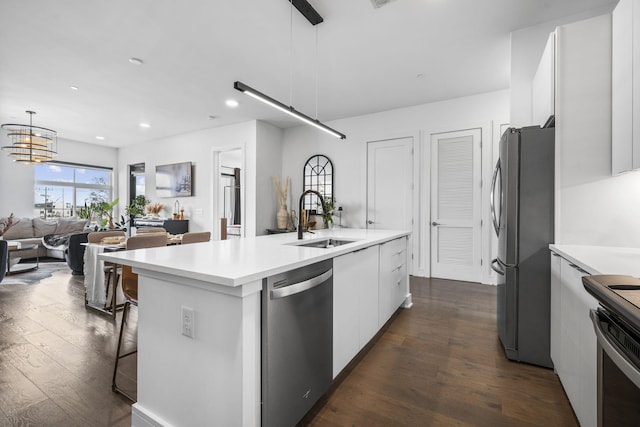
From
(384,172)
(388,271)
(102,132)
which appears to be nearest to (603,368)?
(388,271)

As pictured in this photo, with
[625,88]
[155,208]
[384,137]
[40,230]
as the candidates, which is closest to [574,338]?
→ [625,88]

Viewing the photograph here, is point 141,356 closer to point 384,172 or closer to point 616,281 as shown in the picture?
point 616,281

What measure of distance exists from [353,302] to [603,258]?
130 cm

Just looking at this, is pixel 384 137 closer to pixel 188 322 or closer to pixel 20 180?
pixel 188 322

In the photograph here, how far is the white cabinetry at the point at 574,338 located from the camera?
3.84ft

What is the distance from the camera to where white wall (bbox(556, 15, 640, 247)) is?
168cm

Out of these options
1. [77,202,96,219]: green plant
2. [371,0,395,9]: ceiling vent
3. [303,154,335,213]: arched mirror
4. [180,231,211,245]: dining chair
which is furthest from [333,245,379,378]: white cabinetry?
[77,202,96,219]: green plant

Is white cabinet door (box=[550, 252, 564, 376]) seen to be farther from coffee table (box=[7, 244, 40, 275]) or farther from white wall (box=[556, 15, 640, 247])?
coffee table (box=[7, 244, 40, 275])

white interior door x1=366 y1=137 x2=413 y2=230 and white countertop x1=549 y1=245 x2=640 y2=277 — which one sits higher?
white interior door x1=366 y1=137 x2=413 y2=230

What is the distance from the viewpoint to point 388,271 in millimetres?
2525

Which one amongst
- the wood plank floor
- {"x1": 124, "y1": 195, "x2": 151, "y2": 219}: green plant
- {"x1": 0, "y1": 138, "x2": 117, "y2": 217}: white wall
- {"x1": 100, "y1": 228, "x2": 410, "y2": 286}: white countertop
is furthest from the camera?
{"x1": 124, "y1": 195, "x2": 151, "y2": 219}: green plant

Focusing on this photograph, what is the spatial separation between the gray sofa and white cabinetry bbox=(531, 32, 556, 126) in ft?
25.2

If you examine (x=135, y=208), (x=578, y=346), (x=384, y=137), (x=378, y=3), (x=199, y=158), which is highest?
(x=378, y=3)

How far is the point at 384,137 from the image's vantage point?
492cm
